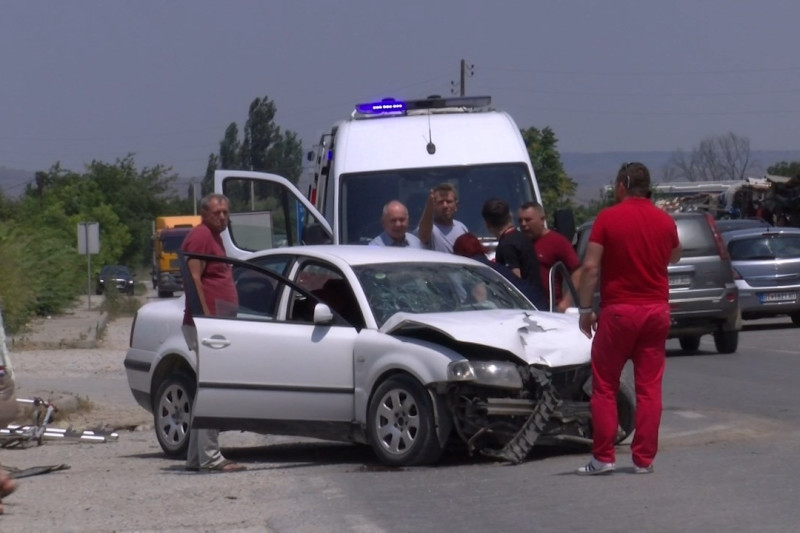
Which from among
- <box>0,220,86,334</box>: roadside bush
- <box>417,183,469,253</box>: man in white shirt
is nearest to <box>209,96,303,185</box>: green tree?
<box>0,220,86,334</box>: roadside bush

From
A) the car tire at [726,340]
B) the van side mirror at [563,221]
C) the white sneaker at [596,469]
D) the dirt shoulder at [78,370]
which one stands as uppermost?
the van side mirror at [563,221]

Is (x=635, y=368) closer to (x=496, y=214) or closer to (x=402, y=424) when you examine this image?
(x=402, y=424)

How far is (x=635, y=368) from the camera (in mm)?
8531

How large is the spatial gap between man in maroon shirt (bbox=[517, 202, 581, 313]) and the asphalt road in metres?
1.43

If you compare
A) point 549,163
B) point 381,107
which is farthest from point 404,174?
point 549,163

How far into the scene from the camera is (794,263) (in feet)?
73.5

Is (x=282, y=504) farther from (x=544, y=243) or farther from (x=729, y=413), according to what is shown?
(x=729, y=413)

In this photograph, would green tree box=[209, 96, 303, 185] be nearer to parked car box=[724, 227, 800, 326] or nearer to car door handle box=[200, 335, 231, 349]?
parked car box=[724, 227, 800, 326]

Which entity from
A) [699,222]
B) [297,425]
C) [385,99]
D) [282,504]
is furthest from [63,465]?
[699,222]

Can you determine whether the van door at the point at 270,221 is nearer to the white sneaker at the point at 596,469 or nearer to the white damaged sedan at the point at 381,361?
the white damaged sedan at the point at 381,361

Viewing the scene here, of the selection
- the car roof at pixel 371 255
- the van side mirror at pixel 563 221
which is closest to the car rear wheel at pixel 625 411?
the car roof at pixel 371 255

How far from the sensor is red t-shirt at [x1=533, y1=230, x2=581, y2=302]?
11148 millimetres

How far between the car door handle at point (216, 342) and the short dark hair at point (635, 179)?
10.0ft

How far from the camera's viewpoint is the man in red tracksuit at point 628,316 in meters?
8.47
